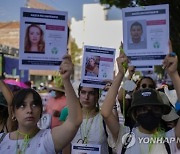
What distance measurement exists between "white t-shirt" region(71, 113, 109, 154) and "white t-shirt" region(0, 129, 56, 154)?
0.90 metres

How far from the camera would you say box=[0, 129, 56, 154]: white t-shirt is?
275 cm

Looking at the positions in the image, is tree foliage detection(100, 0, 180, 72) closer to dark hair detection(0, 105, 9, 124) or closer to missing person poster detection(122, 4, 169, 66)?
missing person poster detection(122, 4, 169, 66)

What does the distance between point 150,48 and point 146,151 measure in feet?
3.26

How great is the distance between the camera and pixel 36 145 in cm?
280

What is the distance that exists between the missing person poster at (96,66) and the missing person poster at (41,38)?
721 millimetres

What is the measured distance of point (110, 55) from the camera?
4.05m

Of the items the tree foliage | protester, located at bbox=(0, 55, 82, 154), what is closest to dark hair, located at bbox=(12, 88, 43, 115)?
protester, located at bbox=(0, 55, 82, 154)

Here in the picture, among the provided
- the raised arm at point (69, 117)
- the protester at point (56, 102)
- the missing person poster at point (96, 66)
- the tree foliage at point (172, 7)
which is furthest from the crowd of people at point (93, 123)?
the tree foliage at point (172, 7)

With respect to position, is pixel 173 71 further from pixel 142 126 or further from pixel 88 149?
pixel 88 149

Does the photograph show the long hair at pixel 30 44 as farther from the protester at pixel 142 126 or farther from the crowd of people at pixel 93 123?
the protester at pixel 142 126

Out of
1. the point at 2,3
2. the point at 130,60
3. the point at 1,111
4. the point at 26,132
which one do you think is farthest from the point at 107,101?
the point at 2,3

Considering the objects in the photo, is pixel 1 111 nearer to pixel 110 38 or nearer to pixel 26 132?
pixel 26 132

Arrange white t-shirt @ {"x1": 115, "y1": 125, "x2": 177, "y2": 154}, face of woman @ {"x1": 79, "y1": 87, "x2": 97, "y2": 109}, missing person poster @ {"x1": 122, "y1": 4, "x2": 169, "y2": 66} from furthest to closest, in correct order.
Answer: face of woman @ {"x1": 79, "y1": 87, "x2": 97, "y2": 109}, missing person poster @ {"x1": 122, "y1": 4, "x2": 169, "y2": 66}, white t-shirt @ {"x1": 115, "y1": 125, "x2": 177, "y2": 154}

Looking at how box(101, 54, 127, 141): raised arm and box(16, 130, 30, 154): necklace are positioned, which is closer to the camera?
box(16, 130, 30, 154): necklace
